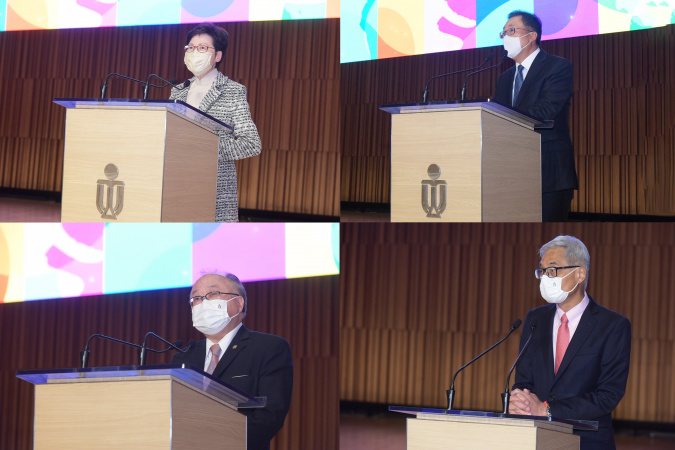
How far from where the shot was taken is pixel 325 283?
6.06 metres

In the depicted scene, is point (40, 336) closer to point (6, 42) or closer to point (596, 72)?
point (6, 42)

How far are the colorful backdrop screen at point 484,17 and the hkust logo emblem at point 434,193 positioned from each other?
2319mm

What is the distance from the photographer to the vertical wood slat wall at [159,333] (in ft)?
16.6

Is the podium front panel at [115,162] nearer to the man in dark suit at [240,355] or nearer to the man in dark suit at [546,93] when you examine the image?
the man in dark suit at [240,355]

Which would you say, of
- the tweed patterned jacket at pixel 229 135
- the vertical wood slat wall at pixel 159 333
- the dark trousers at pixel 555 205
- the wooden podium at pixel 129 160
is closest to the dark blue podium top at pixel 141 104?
the wooden podium at pixel 129 160

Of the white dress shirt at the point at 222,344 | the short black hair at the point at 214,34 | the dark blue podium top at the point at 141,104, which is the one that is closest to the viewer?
the dark blue podium top at the point at 141,104

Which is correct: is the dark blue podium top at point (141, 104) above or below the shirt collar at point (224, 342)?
above

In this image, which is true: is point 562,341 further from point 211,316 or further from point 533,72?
point 211,316

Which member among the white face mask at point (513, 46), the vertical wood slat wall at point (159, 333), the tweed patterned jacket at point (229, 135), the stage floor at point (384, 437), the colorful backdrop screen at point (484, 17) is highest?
the colorful backdrop screen at point (484, 17)

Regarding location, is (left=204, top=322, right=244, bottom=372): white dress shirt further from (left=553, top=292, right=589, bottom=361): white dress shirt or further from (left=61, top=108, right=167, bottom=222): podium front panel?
(left=553, top=292, right=589, bottom=361): white dress shirt

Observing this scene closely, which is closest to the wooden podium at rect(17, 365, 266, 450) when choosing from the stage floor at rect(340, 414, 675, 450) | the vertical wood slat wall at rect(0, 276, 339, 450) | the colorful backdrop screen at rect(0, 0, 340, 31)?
the vertical wood slat wall at rect(0, 276, 339, 450)

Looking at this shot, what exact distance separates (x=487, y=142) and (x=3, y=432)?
400cm

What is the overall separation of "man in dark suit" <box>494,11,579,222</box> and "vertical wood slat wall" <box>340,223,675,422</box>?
131 inches

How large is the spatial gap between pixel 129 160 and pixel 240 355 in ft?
2.90
